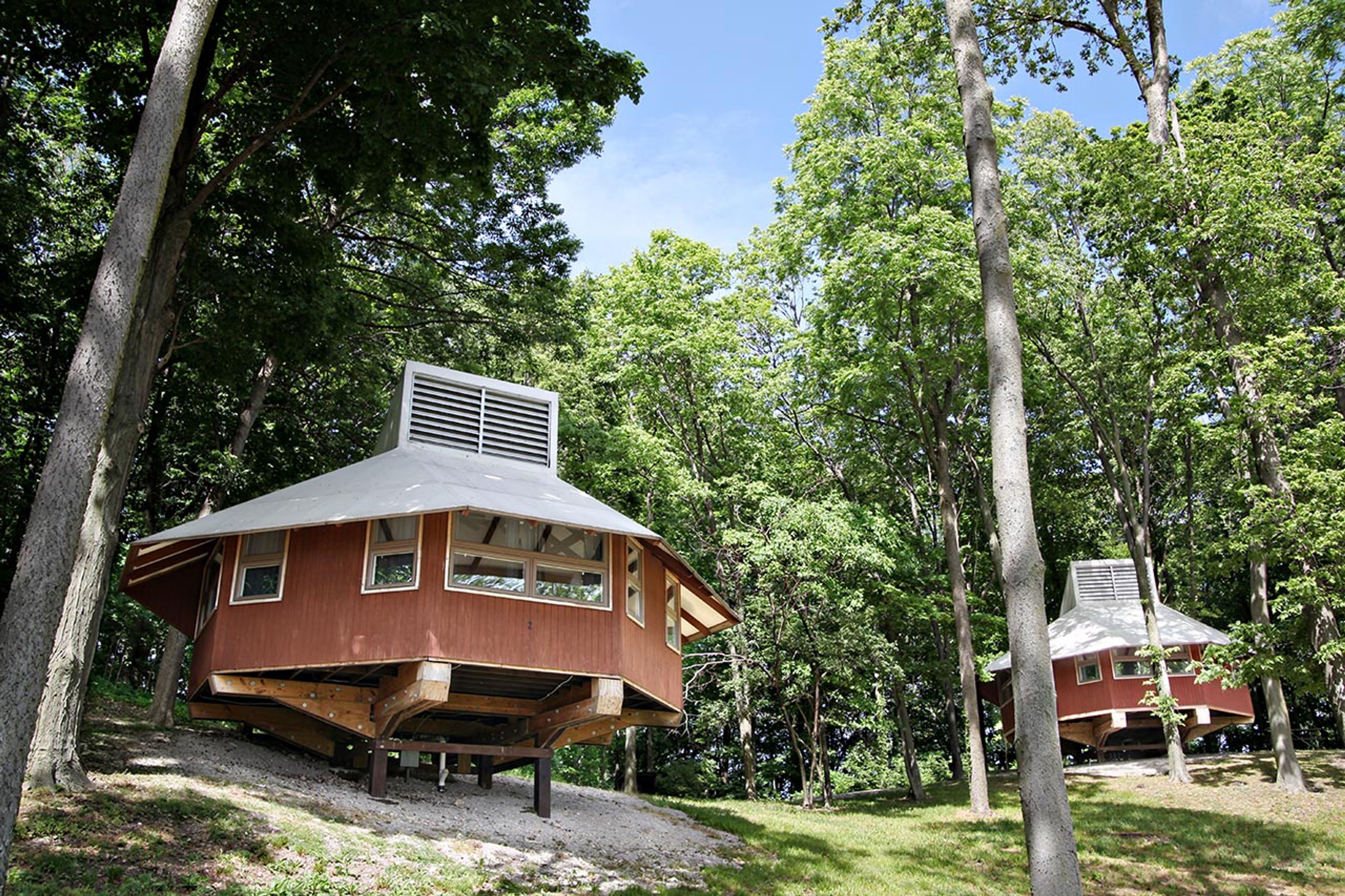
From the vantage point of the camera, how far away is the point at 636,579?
15.3m

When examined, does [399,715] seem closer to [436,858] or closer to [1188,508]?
[436,858]

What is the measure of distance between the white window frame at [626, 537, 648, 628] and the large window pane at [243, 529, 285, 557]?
4.93 metres

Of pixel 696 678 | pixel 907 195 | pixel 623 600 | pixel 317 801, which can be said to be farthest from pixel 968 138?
pixel 696 678

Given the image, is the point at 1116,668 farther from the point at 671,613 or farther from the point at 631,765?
the point at 671,613

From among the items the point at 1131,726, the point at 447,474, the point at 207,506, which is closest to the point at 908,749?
the point at 1131,726

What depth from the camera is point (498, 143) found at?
63.5 ft

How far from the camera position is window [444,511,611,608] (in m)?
13.5

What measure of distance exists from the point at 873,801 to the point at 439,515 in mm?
15945

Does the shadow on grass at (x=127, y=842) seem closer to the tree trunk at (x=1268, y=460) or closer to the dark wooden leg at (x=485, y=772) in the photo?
the dark wooden leg at (x=485, y=772)

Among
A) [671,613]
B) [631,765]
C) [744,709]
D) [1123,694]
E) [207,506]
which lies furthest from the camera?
[1123,694]

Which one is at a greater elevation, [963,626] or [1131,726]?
[963,626]

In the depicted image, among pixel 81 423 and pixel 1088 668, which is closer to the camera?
pixel 81 423

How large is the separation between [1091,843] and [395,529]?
1287 cm

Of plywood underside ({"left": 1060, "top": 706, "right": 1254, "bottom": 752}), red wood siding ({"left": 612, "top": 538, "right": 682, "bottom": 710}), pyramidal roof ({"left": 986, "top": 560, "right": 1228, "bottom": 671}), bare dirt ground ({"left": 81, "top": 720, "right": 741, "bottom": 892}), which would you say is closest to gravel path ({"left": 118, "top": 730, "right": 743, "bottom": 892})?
bare dirt ground ({"left": 81, "top": 720, "right": 741, "bottom": 892})
